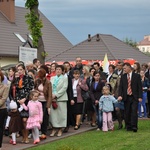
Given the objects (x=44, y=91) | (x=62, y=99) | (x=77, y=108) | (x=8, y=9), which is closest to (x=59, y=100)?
(x=62, y=99)

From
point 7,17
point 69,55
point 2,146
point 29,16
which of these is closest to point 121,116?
point 2,146

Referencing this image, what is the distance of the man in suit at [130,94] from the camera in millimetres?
14031

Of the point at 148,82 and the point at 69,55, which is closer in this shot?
the point at 148,82

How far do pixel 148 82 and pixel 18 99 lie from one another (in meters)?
7.24

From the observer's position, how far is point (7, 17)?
50.0m

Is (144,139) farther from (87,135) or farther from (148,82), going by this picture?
(148,82)

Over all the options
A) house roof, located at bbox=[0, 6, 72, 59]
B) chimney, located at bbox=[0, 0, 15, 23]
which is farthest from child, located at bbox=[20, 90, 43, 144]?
chimney, located at bbox=[0, 0, 15, 23]

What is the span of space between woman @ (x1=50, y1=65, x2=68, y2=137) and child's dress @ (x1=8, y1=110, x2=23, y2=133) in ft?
5.11

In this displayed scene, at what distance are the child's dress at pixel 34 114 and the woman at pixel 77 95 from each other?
2526 mm

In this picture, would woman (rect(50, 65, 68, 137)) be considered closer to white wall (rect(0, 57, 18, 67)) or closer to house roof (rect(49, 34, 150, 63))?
house roof (rect(49, 34, 150, 63))

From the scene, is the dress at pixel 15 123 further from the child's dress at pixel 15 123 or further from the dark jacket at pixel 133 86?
the dark jacket at pixel 133 86

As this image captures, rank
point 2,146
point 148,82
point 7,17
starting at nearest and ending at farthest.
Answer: point 2,146
point 148,82
point 7,17

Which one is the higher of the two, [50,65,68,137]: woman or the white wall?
the white wall

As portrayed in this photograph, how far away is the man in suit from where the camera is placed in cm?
1403
